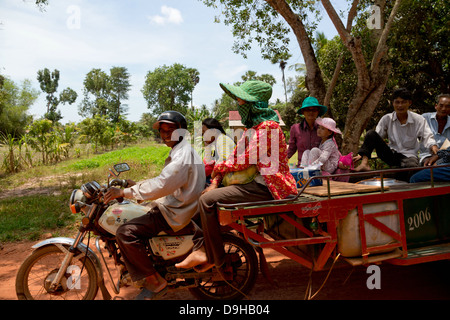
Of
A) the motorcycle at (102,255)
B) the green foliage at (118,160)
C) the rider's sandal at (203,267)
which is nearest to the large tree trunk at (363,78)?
the motorcycle at (102,255)

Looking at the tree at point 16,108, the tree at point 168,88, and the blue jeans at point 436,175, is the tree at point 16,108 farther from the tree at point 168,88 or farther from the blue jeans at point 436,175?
the blue jeans at point 436,175

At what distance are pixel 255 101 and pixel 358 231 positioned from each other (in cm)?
138

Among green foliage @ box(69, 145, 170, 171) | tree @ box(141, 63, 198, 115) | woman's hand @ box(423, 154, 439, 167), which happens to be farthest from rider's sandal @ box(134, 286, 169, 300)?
tree @ box(141, 63, 198, 115)

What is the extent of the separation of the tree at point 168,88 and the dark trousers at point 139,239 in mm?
50966

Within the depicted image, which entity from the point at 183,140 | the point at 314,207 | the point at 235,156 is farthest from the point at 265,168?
the point at 183,140

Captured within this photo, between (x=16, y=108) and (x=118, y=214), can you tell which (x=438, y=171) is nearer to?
(x=118, y=214)

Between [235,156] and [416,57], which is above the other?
[416,57]

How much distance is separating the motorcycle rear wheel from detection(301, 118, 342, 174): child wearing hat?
1.55m

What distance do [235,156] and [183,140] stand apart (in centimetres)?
51

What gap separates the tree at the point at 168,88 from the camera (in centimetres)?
5303

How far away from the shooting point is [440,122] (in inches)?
164

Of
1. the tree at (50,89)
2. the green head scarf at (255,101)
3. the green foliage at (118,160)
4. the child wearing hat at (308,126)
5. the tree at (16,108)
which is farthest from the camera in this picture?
the tree at (50,89)

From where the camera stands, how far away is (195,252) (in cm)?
274
